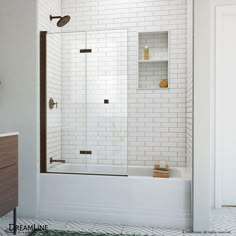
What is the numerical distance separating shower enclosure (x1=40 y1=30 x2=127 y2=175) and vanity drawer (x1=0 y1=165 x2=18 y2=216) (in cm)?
47

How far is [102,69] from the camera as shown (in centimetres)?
337

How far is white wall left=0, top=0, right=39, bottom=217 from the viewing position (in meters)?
3.26

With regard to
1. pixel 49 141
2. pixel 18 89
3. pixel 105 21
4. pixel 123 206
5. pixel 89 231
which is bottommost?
pixel 89 231

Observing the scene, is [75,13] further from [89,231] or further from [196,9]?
[89,231]

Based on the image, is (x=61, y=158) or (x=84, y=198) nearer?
(x=84, y=198)

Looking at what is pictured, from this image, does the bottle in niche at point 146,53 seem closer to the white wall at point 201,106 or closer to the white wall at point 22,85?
the white wall at point 201,106

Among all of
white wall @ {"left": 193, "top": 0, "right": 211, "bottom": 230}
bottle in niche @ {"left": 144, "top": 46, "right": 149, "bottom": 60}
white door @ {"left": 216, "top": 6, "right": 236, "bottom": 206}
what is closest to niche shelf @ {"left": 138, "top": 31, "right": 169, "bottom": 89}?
bottle in niche @ {"left": 144, "top": 46, "right": 149, "bottom": 60}

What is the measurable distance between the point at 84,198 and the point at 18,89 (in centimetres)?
145

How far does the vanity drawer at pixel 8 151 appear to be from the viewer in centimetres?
265

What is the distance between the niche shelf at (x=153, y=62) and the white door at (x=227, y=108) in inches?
28.8

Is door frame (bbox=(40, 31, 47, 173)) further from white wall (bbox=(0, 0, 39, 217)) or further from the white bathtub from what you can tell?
the white bathtub

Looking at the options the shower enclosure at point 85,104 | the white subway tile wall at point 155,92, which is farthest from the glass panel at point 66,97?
the white subway tile wall at point 155,92

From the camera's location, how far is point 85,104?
11.1ft

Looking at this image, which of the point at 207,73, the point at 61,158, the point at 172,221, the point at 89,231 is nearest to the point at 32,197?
the point at 61,158
